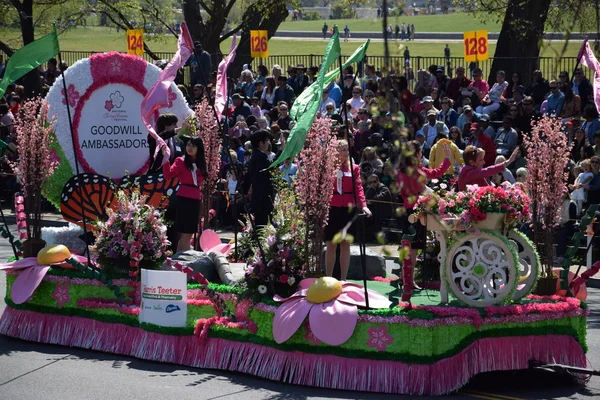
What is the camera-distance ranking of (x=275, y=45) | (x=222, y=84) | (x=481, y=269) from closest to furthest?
1. (x=481, y=269)
2. (x=222, y=84)
3. (x=275, y=45)

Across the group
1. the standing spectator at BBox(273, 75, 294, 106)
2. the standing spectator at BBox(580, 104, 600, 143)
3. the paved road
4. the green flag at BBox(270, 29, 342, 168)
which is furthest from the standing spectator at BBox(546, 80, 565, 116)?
the green flag at BBox(270, 29, 342, 168)

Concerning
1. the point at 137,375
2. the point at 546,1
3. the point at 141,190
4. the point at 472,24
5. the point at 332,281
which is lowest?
the point at 137,375

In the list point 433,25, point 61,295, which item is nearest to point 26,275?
point 61,295

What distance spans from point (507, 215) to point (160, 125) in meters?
5.15

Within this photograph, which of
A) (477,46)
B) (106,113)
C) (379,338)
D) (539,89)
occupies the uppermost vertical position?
(477,46)

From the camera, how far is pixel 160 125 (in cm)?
1296

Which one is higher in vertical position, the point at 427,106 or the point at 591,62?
the point at 427,106

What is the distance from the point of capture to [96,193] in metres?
12.5

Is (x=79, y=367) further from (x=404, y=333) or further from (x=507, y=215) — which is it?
(x=507, y=215)

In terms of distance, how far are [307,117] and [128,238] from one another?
2.83 meters

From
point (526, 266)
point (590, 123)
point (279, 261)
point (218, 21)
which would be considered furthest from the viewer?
point (218, 21)

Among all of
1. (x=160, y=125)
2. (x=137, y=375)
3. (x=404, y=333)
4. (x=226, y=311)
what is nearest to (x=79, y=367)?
(x=137, y=375)

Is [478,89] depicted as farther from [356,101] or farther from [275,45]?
[275,45]

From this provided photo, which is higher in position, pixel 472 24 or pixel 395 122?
pixel 472 24
